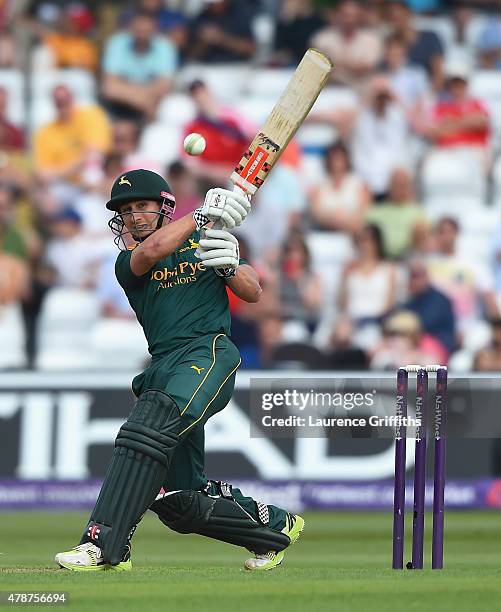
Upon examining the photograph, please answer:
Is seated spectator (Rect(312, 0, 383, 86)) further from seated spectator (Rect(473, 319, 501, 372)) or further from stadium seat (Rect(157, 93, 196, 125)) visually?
seated spectator (Rect(473, 319, 501, 372))

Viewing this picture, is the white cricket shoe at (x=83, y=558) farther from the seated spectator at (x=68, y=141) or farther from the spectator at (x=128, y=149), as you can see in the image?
the seated spectator at (x=68, y=141)

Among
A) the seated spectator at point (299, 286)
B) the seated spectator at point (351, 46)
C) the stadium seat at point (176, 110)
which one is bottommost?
the seated spectator at point (299, 286)

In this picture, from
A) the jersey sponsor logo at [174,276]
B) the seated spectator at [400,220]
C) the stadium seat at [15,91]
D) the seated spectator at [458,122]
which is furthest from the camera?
the stadium seat at [15,91]

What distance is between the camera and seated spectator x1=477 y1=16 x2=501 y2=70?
1377cm

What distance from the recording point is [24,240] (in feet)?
39.1

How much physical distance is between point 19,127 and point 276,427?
26.5 feet

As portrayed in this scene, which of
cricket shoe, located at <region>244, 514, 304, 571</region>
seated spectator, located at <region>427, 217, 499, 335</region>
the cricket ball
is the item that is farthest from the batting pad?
seated spectator, located at <region>427, 217, 499, 335</region>

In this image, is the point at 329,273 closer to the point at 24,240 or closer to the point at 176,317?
the point at 24,240

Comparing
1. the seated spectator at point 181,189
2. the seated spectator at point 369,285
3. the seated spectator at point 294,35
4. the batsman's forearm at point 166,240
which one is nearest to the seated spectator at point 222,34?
the seated spectator at point 294,35

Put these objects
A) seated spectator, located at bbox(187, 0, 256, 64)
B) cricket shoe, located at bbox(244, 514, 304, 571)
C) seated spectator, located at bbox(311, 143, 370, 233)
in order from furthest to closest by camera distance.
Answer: seated spectator, located at bbox(187, 0, 256, 64) → seated spectator, located at bbox(311, 143, 370, 233) → cricket shoe, located at bbox(244, 514, 304, 571)

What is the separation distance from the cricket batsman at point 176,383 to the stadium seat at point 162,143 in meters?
6.92

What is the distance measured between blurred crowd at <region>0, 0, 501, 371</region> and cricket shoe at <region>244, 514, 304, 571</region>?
451cm

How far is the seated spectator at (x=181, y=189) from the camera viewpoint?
11.6 m

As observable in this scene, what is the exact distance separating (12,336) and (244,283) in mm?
5912
